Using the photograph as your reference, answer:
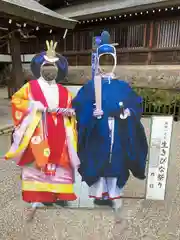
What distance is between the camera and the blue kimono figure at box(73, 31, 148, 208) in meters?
2.15

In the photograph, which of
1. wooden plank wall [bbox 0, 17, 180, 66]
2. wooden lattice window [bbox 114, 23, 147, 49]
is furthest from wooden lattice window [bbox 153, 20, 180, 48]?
wooden lattice window [bbox 114, 23, 147, 49]

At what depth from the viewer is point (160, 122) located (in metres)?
2.62

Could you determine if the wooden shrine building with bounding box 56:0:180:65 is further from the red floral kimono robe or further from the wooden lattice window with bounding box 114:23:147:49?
the red floral kimono robe

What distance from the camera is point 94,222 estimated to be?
7.70 feet

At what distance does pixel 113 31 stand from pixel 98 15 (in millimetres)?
1057

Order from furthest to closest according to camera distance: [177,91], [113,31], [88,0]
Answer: [88,0] < [113,31] < [177,91]

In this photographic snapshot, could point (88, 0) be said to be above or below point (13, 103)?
above

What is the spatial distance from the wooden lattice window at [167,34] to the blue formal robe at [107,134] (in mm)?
7949

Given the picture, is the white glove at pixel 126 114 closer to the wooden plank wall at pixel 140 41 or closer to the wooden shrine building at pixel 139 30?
the wooden plank wall at pixel 140 41

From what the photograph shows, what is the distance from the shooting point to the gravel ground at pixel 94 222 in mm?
2154

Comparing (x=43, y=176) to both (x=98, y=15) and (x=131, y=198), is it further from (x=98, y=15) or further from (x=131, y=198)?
(x=98, y=15)

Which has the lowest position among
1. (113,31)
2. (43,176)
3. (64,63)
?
(43,176)

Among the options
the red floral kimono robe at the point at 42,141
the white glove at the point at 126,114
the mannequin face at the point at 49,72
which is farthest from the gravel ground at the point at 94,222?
the mannequin face at the point at 49,72

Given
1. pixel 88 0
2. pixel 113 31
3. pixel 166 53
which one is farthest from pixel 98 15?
pixel 88 0
